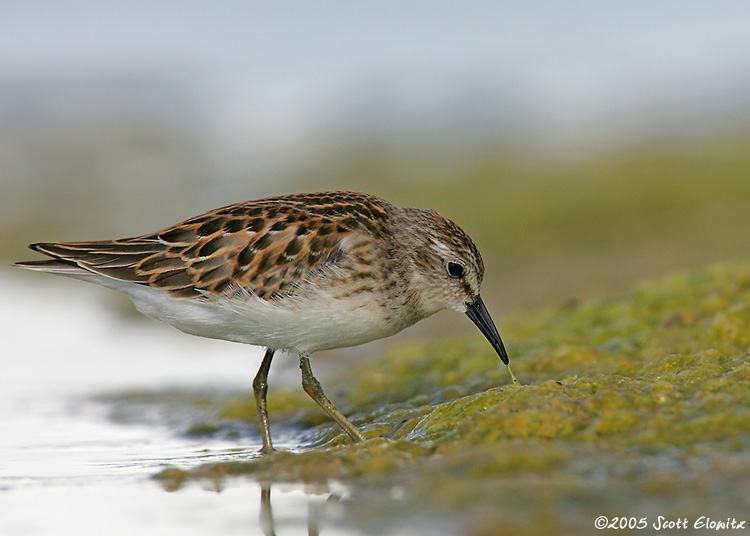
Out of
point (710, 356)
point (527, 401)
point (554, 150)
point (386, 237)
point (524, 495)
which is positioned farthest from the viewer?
point (554, 150)

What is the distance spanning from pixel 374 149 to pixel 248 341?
3002cm

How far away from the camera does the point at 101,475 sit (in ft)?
14.8

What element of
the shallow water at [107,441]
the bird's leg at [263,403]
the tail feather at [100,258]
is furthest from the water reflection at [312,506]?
the tail feather at [100,258]

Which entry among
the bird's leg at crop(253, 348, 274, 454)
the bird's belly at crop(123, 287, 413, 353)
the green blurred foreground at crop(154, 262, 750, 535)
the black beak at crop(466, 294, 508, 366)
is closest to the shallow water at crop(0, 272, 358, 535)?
the bird's leg at crop(253, 348, 274, 454)

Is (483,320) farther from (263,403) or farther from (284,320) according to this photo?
(263,403)

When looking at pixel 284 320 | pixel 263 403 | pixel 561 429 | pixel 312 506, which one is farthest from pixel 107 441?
pixel 561 429

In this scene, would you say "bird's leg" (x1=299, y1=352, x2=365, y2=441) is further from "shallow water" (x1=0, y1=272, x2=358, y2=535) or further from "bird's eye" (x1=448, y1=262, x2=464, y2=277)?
"bird's eye" (x1=448, y1=262, x2=464, y2=277)

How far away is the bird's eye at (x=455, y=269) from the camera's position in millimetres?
5660

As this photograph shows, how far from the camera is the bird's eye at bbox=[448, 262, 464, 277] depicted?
5.66 metres

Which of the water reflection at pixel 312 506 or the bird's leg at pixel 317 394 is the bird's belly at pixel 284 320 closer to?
the bird's leg at pixel 317 394

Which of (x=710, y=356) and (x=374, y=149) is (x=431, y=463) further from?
(x=374, y=149)

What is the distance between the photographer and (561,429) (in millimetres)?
Result: 4008

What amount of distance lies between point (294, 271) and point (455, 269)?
1.16m

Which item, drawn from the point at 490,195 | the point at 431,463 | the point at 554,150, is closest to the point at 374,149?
the point at 554,150
